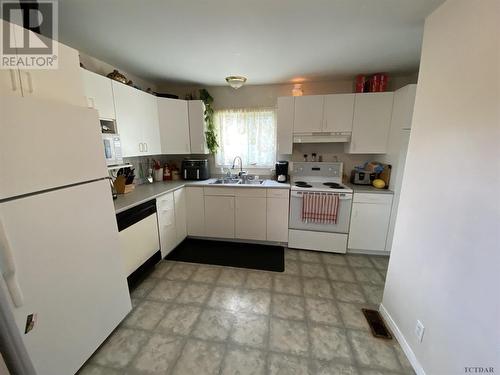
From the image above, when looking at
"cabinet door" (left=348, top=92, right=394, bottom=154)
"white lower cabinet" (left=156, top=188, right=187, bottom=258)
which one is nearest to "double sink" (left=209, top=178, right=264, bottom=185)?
"white lower cabinet" (left=156, top=188, right=187, bottom=258)

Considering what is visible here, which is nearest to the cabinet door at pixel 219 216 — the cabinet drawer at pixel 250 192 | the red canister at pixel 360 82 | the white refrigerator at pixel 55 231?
the cabinet drawer at pixel 250 192

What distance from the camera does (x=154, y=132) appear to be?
2840mm

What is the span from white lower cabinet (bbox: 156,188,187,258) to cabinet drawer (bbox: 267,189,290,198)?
1.27 meters

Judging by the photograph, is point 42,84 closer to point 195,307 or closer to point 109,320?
point 109,320

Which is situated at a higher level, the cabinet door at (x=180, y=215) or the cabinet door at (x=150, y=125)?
the cabinet door at (x=150, y=125)

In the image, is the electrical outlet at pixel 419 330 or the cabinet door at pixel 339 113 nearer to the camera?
the electrical outlet at pixel 419 330

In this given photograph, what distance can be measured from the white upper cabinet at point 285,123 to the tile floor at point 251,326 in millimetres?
1672

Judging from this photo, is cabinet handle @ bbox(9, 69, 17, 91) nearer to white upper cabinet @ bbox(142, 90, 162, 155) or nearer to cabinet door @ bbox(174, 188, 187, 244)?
white upper cabinet @ bbox(142, 90, 162, 155)

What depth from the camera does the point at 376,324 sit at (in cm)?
168

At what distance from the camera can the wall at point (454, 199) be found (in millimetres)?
910

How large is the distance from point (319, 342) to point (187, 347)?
100 cm

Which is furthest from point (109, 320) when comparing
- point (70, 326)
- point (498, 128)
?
point (498, 128)

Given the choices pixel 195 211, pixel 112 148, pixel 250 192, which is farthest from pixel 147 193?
pixel 250 192

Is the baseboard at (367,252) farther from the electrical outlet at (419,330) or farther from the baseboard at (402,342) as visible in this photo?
the electrical outlet at (419,330)
